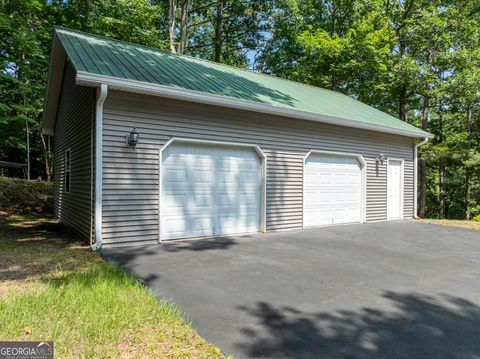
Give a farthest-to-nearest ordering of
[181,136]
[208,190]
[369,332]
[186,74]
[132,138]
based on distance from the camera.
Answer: [186,74]
[208,190]
[181,136]
[132,138]
[369,332]

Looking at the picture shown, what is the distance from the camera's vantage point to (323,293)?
141 inches

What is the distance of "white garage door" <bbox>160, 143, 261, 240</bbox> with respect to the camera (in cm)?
627

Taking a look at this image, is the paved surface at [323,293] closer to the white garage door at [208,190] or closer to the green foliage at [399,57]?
the white garage door at [208,190]

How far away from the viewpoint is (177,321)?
2762 millimetres

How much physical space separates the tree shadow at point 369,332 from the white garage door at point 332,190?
16.6 ft

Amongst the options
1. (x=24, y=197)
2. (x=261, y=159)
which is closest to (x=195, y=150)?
(x=261, y=159)

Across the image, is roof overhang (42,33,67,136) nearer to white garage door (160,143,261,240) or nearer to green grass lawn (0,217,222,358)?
white garage door (160,143,261,240)

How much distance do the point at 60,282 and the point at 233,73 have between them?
23.6 feet

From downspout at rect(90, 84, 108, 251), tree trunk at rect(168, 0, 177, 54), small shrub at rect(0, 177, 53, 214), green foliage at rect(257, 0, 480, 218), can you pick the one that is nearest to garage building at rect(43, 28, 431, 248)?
downspout at rect(90, 84, 108, 251)

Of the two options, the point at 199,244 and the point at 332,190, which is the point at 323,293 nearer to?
the point at 199,244

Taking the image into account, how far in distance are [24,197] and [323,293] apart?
38.3 feet

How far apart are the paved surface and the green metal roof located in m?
3.11

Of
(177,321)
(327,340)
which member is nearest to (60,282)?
(177,321)

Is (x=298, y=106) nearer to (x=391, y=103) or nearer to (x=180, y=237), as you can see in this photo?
(x=180, y=237)
